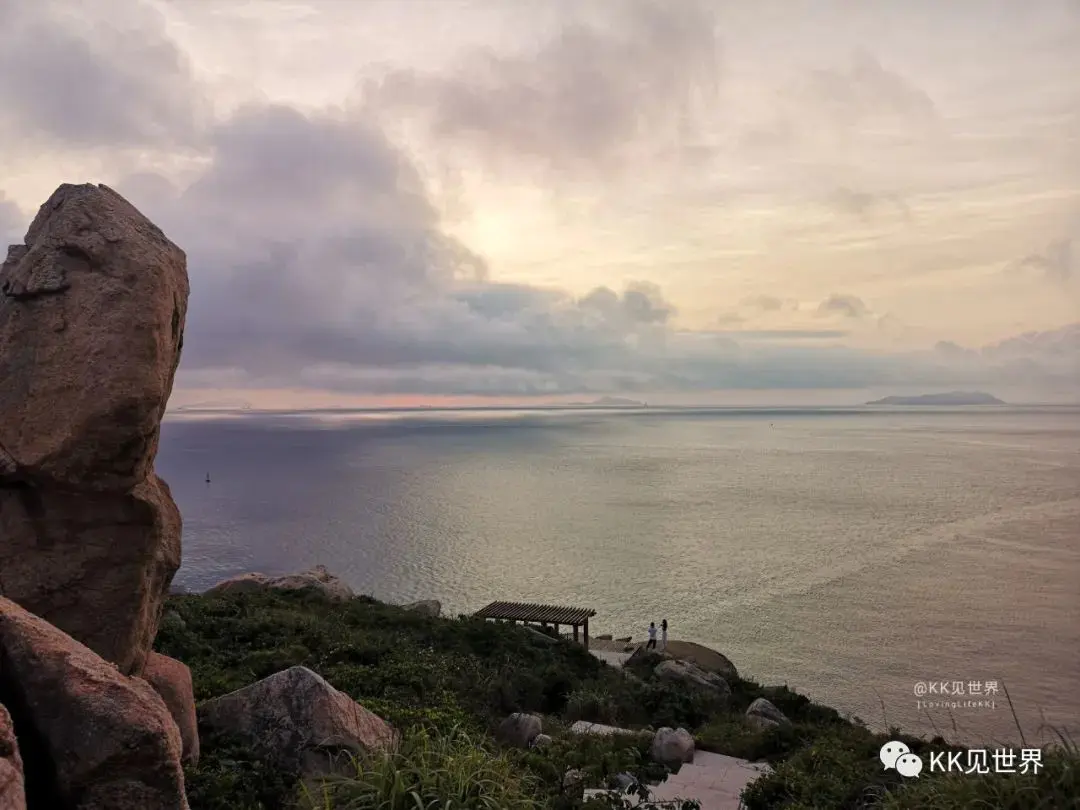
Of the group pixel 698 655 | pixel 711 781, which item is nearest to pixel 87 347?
pixel 711 781

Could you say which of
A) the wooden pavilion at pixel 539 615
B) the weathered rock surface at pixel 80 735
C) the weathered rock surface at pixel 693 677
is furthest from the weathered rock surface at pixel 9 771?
the wooden pavilion at pixel 539 615

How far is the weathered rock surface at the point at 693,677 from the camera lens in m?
21.1

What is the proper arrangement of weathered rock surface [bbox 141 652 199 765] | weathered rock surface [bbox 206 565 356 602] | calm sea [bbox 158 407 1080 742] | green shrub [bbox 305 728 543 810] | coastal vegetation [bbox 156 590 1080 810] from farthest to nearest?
calm sea [bbox 158 407 1080 742]
weathered rock surface [bbox 206 565 356 602]
weathered rock surface [bbox 141 652 199 765]
coastal vegetation [bbox 156 590 1080 810]
green shrub [bbox 305 728 543 810]

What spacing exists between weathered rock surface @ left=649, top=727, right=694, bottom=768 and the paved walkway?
16 cm

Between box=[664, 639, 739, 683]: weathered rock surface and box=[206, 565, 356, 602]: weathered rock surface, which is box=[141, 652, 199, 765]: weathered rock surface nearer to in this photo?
box=[206, 565, 356, 602]: weathered rock surface

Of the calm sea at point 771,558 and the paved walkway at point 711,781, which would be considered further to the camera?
the calm sea at point 771,558

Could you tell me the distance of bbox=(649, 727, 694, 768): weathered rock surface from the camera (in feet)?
39.0

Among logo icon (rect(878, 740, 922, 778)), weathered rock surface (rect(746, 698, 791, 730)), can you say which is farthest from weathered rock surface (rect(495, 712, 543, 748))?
logo icon (rect(878, 740, 922, 778))

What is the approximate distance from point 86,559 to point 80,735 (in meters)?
3.12

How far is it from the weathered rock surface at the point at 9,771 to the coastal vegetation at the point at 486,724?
2.43 meters

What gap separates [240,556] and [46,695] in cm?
5453

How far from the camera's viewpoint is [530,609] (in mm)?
32562

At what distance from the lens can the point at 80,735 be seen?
5.21 m

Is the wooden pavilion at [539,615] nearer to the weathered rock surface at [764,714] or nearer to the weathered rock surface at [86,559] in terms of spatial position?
the weathered rock surface at [764,714]
